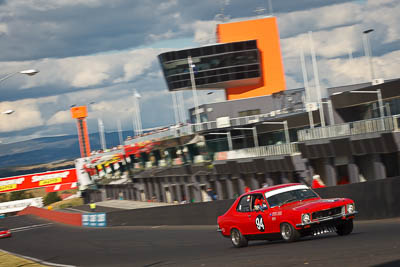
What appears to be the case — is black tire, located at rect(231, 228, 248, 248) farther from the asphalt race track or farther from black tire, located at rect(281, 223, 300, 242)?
black tire, located at rect(281, 223, 300, 242)

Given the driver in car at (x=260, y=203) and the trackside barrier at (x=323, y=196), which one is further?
the trackside barrier at (x=323, y=196)

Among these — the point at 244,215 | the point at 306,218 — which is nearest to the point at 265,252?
the point at 306,218

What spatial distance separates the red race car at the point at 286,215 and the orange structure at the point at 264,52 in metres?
Answer: 66.4

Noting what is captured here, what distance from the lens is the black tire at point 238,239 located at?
16.4 meters

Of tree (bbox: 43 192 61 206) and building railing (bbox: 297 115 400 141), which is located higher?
building railing (bbox: 297 115 400 141)

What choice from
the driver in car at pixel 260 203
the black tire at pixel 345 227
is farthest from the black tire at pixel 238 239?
the black tire at pixel 345 227

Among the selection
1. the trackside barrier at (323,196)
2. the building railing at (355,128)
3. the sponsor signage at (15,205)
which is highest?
the building railing at (355,128)

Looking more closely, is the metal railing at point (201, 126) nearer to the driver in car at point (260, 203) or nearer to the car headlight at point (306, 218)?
the driver in car at point (260, 203)

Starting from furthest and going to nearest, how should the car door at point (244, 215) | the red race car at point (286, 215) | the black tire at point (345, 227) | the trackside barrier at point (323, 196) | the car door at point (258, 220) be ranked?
the trackside barrier at point (323, 196)
the car door at point (244, 215)
the car door at point (258, 220)
the black tire at point (345, 227)
the red race car at point (286, 215)

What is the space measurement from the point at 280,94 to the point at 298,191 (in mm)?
63342

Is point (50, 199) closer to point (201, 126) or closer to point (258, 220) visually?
point (201, 126)

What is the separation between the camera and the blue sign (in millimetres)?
45094

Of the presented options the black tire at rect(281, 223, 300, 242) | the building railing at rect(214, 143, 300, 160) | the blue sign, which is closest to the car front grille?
the black tire at rect(281, 223, 300, 242)

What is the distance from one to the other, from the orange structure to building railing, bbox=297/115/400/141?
130 ft
